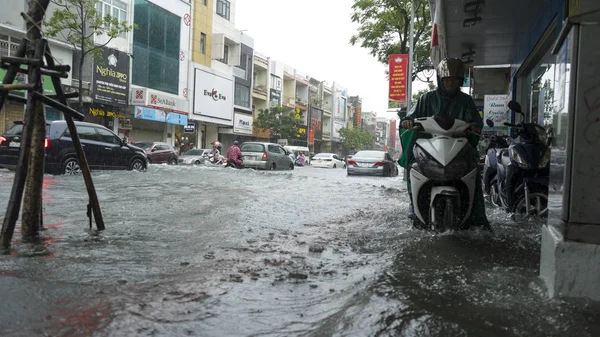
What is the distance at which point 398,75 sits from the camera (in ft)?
62.7

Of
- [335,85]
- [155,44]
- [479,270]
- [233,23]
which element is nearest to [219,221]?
[479,270]

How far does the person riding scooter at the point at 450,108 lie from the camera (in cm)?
468

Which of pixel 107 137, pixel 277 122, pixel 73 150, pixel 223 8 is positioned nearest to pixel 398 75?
pixel 107 137

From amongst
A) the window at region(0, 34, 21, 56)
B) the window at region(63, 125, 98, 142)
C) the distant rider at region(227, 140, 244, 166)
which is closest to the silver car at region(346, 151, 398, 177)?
the distant rider at region(227, 140, 244, 166)

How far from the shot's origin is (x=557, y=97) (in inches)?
117

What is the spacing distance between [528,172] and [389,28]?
59.2 ft

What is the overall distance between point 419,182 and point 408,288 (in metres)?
1.70

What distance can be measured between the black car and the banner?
10154 mm

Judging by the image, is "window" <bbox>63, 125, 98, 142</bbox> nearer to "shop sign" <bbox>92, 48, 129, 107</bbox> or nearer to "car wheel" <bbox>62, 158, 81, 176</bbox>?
"car wheel" <bbox>62, 158, 81, 176</bbox>

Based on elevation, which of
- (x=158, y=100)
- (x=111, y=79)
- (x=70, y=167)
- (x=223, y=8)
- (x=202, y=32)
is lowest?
(x=70, y=167)

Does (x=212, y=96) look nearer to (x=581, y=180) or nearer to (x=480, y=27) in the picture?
(x=480, y=27)

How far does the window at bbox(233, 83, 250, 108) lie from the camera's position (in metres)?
42.7

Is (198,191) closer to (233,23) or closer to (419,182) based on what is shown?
(419,182)

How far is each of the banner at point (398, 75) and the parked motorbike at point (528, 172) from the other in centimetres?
1386
